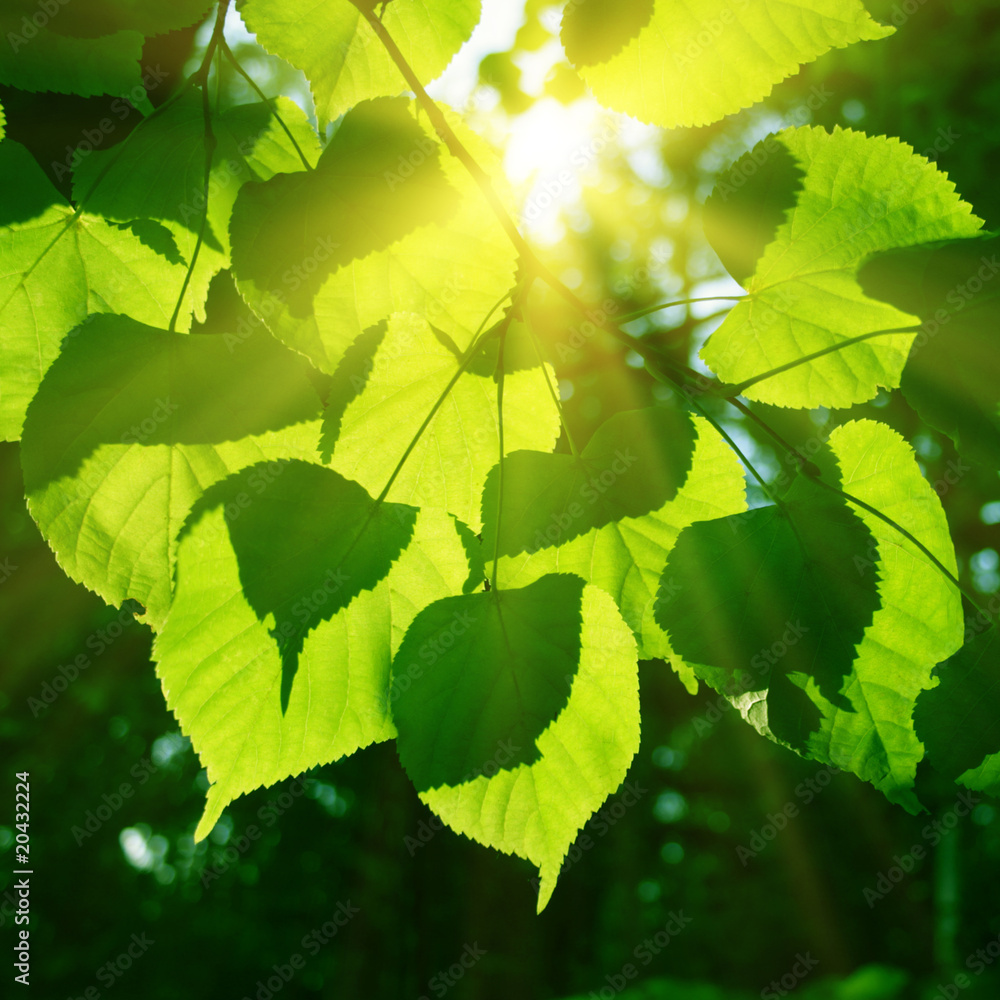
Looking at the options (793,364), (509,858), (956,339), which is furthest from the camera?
(509,858)

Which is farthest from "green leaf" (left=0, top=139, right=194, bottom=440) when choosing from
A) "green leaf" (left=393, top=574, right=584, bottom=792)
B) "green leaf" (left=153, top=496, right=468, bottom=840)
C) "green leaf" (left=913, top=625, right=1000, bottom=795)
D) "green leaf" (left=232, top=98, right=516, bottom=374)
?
"green leaf" (left=913, top=625, right=1000, bottom=795)

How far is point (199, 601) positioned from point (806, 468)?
51cm

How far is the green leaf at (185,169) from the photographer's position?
2.31ft

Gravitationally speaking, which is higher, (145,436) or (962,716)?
(145,436)

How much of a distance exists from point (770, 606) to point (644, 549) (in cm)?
12

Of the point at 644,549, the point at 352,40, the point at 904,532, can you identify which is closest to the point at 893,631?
the point at 904,532

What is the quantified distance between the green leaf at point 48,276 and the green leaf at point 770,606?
1.66 feet

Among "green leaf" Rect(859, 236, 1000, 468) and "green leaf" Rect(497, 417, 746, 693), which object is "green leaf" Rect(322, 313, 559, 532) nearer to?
"green leaf" Rect(497, 417, 746, 693)

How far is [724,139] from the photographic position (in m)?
5.86

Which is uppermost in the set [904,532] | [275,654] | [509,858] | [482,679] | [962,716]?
[275,654]

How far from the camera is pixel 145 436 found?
0.59 metres

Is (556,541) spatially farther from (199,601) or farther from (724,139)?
(724,139)

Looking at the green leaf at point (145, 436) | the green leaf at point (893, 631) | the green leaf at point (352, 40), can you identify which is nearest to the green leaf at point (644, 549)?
the green leaf at point (893, 631)

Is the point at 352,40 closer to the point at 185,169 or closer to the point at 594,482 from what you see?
the point at 185,169
